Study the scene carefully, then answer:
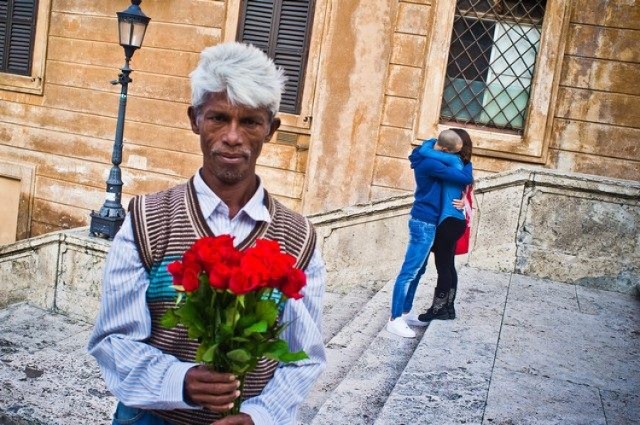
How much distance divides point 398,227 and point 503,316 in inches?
98.0

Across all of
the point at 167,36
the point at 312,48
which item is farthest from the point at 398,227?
the point at 167,36

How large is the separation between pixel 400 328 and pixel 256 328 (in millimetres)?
4337

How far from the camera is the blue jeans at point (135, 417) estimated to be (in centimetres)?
195

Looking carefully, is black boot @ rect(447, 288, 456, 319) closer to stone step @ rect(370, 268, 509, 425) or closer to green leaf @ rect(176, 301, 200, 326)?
stone step @ rect(370, 268, 509, 425)

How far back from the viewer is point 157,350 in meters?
1.87

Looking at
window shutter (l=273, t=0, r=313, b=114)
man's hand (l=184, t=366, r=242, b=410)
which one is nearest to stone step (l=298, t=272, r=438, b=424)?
man's hand (l=184, t=366, r=242, b=410)

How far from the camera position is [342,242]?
8.71m

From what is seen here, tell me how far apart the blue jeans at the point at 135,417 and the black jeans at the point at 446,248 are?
411 centimetres

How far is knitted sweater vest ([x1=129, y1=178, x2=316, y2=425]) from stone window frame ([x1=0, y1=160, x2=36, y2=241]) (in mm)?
10600

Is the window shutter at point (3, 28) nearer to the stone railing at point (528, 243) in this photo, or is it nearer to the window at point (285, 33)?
the window at point (285, 33)

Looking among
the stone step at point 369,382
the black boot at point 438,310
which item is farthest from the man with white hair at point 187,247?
the black boot at point 438,310

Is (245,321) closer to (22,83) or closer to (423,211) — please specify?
(423,211)

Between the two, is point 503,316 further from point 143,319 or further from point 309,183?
point 143,319

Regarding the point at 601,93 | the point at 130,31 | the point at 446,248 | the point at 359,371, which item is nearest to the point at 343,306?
the point at 446,248
